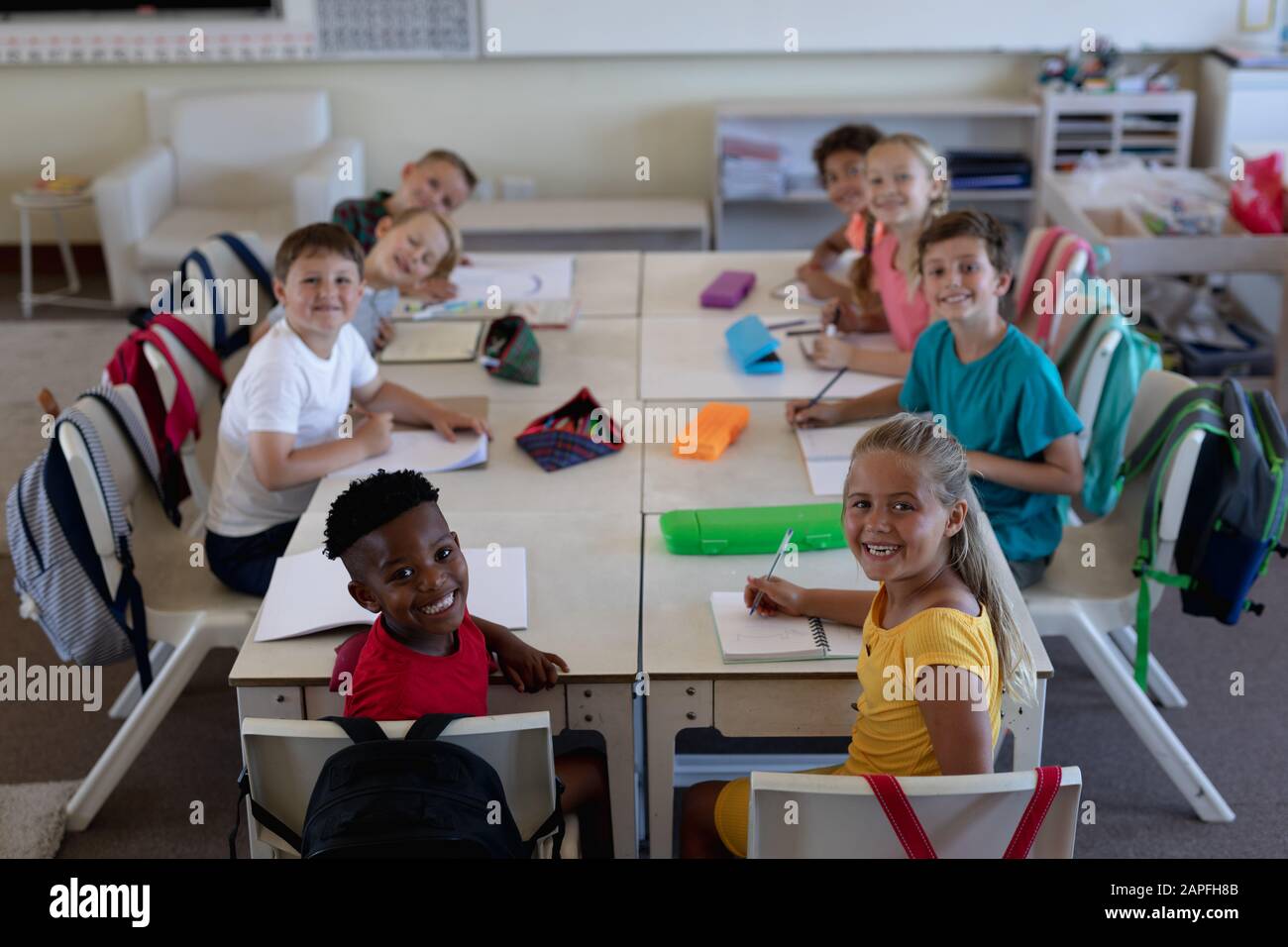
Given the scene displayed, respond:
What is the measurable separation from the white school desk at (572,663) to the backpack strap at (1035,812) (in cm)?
59

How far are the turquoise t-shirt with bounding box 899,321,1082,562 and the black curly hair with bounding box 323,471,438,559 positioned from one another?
1.08 m

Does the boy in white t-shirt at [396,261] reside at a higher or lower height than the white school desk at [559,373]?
higher

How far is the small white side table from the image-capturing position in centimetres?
533

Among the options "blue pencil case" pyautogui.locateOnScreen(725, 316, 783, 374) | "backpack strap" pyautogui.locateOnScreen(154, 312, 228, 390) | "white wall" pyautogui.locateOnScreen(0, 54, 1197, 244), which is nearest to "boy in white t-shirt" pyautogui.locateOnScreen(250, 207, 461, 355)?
"backpack strap" pyautogui.locateOnScreen(154, 312, 228, 390)

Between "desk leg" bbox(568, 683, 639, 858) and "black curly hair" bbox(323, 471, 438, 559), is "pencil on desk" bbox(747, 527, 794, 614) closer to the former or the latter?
"desk leg" bbox(568, 683, 639, 858)

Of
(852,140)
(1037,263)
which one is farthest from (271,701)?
(852,140)

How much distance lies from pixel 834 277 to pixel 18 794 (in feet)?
7.66

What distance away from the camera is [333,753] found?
1712 millimetres

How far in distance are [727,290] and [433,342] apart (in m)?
0.79

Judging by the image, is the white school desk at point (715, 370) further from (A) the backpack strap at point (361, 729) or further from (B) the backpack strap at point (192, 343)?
(A) the backpack strap at point (361, 729)

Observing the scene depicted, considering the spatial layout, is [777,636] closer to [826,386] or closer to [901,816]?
[901,816]

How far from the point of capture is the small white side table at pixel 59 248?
5.33 metres

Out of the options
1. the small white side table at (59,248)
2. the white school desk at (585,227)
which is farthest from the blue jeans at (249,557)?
the small white side table at (59,248)
